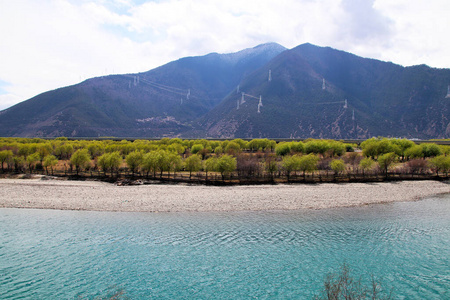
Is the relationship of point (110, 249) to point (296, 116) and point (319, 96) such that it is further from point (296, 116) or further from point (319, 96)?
point (319, 96)

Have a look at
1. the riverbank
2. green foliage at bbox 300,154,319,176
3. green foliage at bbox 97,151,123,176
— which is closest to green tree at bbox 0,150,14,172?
the riverbank

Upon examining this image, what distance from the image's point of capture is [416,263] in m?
22.3

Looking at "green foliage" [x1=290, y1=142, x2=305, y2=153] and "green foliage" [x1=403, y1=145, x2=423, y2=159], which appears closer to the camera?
"green foliage" [x1=403, y1=145, x2=423, y2=159]

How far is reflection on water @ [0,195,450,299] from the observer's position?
61.7ft

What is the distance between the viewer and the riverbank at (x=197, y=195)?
1542 inches

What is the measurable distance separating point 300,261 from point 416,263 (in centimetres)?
869

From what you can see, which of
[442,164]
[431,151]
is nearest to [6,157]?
[442,164]

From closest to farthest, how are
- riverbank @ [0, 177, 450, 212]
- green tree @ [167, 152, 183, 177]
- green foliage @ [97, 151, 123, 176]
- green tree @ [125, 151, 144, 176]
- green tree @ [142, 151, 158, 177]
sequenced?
riverbank @ [0, 177, 450, 212] → green tree @ [142, 151, 158, 177] → green tree @ [167, 152, 183, 177] → green foliage @ [97, 151, 123, 176] → green tree @ [125, 151, 144, 176]

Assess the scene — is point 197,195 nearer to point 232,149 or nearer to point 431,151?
point 232,149

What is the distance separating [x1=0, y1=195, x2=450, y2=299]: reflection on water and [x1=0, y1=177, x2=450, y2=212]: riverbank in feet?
10.8

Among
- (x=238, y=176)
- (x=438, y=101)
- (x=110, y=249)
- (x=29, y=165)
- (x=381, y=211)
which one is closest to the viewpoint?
(x=110, y=249)

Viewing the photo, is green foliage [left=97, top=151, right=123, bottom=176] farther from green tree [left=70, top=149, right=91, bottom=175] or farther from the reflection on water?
the reflection on water

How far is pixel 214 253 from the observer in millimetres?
24125

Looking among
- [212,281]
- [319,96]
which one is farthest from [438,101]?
[212,281]
